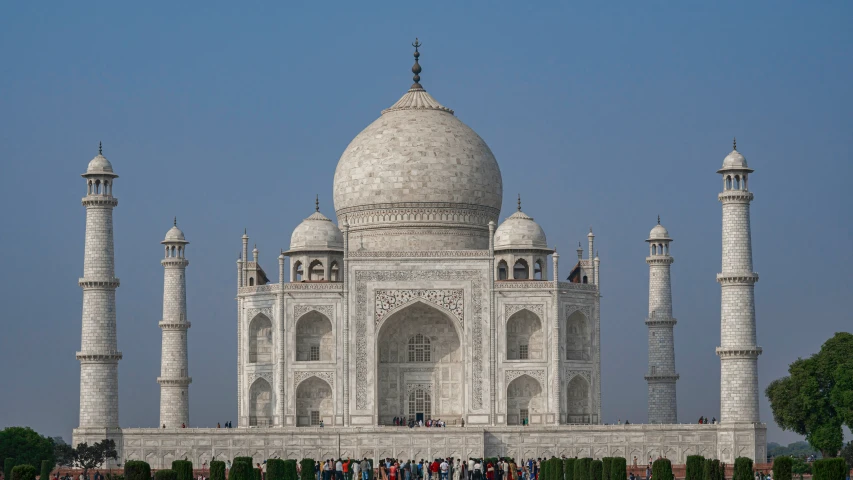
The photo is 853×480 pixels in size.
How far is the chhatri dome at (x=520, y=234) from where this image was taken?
40.6 meters

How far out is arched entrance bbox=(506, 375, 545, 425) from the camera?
39.6 m

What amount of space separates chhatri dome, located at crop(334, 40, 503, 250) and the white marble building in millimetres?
42

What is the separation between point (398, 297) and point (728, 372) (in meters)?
8.06

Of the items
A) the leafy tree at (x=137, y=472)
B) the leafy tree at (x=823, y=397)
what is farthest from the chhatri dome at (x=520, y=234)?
the leafy tree at (x=137, y=472)

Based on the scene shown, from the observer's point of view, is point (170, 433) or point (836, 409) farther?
point (836, 409)

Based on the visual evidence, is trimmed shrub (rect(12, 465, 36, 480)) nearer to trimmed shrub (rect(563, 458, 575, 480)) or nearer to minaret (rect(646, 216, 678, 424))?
trimmed shrub (rect(563, 458, 575, 480))

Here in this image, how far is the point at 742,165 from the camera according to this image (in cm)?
3884

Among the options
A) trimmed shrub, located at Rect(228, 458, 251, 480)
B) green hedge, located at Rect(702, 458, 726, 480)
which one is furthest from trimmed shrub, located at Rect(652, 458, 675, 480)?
trimmed shrub, located at Rect(228, 458, 251, 480)

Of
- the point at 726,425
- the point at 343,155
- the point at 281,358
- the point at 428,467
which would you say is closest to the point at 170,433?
the point at 281,358

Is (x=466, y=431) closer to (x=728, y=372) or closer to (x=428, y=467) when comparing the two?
(x=428, y=467)

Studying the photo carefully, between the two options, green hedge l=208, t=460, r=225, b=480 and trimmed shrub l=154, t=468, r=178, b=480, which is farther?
green hedge l=208, t=460, r=225, b=480

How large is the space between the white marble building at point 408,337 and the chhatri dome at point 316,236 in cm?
4

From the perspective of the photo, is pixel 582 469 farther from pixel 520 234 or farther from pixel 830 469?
pixel 520 234

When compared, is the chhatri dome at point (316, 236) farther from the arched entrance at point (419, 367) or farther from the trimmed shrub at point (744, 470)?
the trimmed shrub at point (744, 470)
